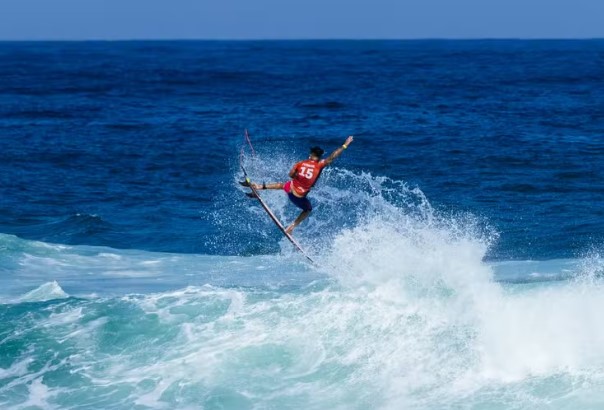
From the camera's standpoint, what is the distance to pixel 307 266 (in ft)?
64.3

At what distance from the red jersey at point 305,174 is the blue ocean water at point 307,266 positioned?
1.43 metres

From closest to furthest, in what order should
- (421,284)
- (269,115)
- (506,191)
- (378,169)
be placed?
(421,284) < (506,191) < (378,169) < (269,115)

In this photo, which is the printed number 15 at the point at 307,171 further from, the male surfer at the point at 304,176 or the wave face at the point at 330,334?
the wave face at the point at 330,334

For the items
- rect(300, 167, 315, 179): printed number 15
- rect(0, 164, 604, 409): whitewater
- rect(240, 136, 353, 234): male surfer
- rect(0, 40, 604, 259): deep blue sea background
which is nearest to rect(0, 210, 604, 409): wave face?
rect(0, 164, 604, 409): whitewater

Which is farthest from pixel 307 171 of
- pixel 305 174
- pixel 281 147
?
pixel 281 147

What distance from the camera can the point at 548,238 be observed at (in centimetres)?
2192

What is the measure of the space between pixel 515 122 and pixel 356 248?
24.0m

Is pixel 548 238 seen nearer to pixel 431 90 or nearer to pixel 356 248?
pixel 356 248

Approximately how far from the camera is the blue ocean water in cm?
1430

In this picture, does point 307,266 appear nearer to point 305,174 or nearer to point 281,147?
point 305,174

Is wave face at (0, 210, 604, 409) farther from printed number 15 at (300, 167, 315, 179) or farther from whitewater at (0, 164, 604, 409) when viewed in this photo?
printed number 15 at (300, 167, 315, 179)

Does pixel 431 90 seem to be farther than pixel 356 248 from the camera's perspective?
Yes

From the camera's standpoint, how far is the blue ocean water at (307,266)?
14.3 metres

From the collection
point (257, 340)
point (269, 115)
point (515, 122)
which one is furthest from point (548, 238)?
point (269, 115)
